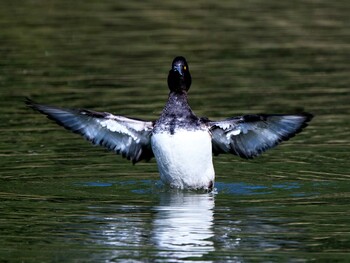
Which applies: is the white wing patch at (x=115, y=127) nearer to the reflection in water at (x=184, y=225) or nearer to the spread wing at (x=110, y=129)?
the spread wing at (x=110, y=129)

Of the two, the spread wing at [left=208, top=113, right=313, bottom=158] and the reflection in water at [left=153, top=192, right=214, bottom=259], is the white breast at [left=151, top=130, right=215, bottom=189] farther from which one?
the spread wing at [left=208, top=113, right=313, bottom=158]

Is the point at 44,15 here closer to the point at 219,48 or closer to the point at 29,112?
the point at 219,48

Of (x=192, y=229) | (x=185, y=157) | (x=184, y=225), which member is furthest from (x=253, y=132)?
(x=192, y=229)

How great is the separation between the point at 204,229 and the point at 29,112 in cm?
868

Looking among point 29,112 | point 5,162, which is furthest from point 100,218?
point 29,112

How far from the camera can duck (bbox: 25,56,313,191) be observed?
1509 centimetres

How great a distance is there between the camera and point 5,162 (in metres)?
17.2

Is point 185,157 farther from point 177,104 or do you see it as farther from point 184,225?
point 184,225

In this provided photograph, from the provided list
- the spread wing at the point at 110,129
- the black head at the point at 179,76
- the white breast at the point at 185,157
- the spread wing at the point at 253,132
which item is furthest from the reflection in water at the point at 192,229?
the black head at the point at 179,76

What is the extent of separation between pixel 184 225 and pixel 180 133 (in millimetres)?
1934

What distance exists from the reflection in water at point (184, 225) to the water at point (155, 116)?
2 centimetres

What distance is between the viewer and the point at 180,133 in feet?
49.5

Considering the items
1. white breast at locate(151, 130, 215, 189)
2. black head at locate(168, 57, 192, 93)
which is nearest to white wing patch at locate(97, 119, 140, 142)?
white breast at locate(151, 130, 215, 189)

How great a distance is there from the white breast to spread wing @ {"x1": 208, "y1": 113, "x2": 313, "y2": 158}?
17.3 inches
